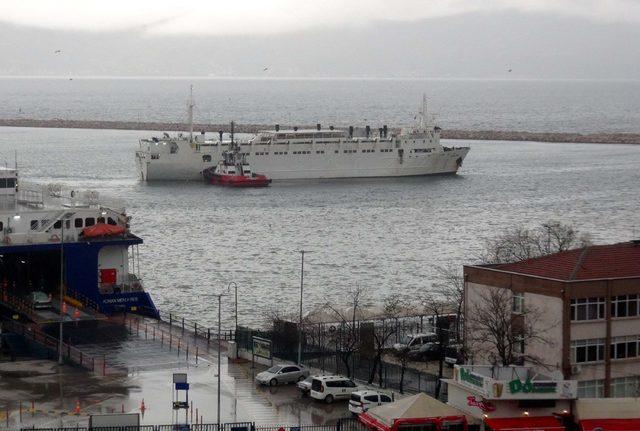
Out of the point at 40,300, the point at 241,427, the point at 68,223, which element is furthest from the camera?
the point at 68,223

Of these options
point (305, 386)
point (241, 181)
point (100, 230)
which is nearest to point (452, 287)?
point (100, 230)

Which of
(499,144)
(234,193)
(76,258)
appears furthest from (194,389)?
(499,144)

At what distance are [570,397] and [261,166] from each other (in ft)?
293

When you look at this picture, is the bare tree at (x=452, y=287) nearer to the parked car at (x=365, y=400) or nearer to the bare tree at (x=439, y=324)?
the bare tree at (x=439, y=324)

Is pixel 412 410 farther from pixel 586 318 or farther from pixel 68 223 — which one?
pixel 68 223

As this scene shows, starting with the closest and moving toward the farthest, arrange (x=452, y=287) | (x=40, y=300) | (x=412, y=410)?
1. (x=412, y=410)
2. (x=40, y=300)
3. (x=452, y=287)

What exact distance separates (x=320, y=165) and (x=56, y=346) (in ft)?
267

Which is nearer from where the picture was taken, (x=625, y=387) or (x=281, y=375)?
(x=625, y=387)

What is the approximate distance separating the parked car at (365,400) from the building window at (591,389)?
3.86 metres

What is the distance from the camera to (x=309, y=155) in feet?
378

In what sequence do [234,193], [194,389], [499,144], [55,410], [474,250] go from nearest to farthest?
[55,410]
[194,389]
[474,250]
[234,193]
[499,144]

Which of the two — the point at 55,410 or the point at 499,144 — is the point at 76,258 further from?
the point at 499,144

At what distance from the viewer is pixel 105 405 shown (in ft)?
93.3

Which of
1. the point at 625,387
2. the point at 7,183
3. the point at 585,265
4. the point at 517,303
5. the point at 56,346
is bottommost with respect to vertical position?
the point at 56,346
